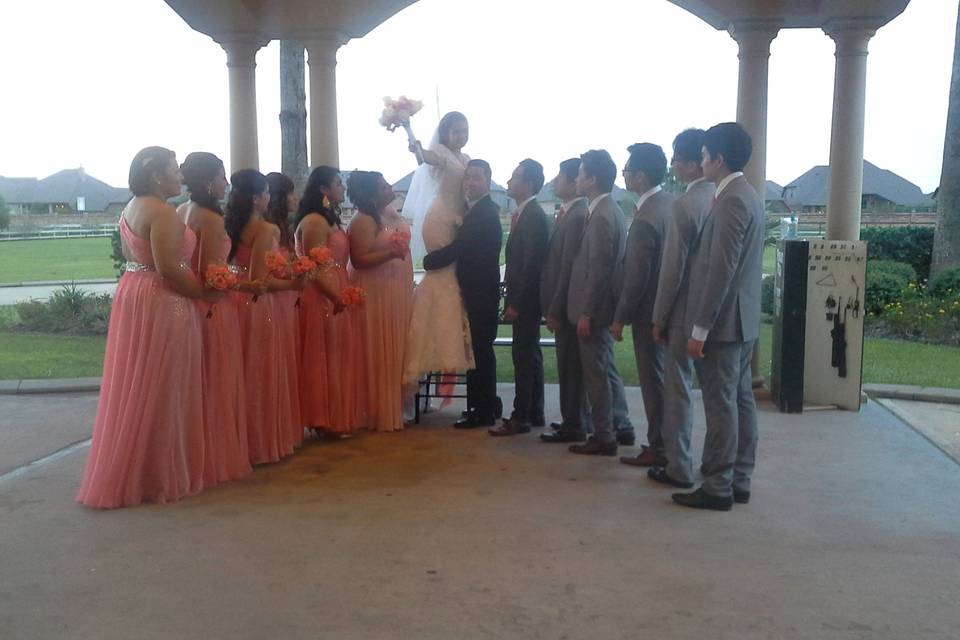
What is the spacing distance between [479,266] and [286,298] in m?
1.38

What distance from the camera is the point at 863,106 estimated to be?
293 inches

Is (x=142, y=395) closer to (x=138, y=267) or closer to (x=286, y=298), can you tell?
(x=138, y=267)

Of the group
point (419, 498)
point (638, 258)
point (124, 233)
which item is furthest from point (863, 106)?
point (124, 233)

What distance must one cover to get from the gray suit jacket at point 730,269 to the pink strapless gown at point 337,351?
8.20 ft

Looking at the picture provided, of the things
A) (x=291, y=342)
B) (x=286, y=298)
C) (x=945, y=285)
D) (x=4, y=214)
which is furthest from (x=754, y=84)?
(x=4, y=214)

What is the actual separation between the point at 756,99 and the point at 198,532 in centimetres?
547

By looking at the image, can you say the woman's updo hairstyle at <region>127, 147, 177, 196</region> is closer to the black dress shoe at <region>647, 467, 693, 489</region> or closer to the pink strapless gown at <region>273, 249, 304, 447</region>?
the pink strapless gown at <region>273, 249, 304, 447</region>

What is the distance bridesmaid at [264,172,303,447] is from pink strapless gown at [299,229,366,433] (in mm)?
148

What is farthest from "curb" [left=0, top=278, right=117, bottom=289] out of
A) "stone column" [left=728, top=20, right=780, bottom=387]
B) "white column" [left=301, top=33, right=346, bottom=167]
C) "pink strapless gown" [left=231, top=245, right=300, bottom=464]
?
"stone column" [left=728, top=20, right=780, bottom=387]

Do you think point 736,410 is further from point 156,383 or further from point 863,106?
point 863,106

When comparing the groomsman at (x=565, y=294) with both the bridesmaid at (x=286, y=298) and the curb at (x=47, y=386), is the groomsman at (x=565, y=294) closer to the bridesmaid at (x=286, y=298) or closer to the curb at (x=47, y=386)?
the bridesmaid at (x=286, y=298)

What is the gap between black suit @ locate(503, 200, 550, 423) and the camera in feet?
20.7

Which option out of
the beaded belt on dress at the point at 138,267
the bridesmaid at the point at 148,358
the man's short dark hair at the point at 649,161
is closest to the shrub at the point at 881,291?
the man's short dark hair at the point at 649,161

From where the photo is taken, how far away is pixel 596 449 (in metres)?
5.91
